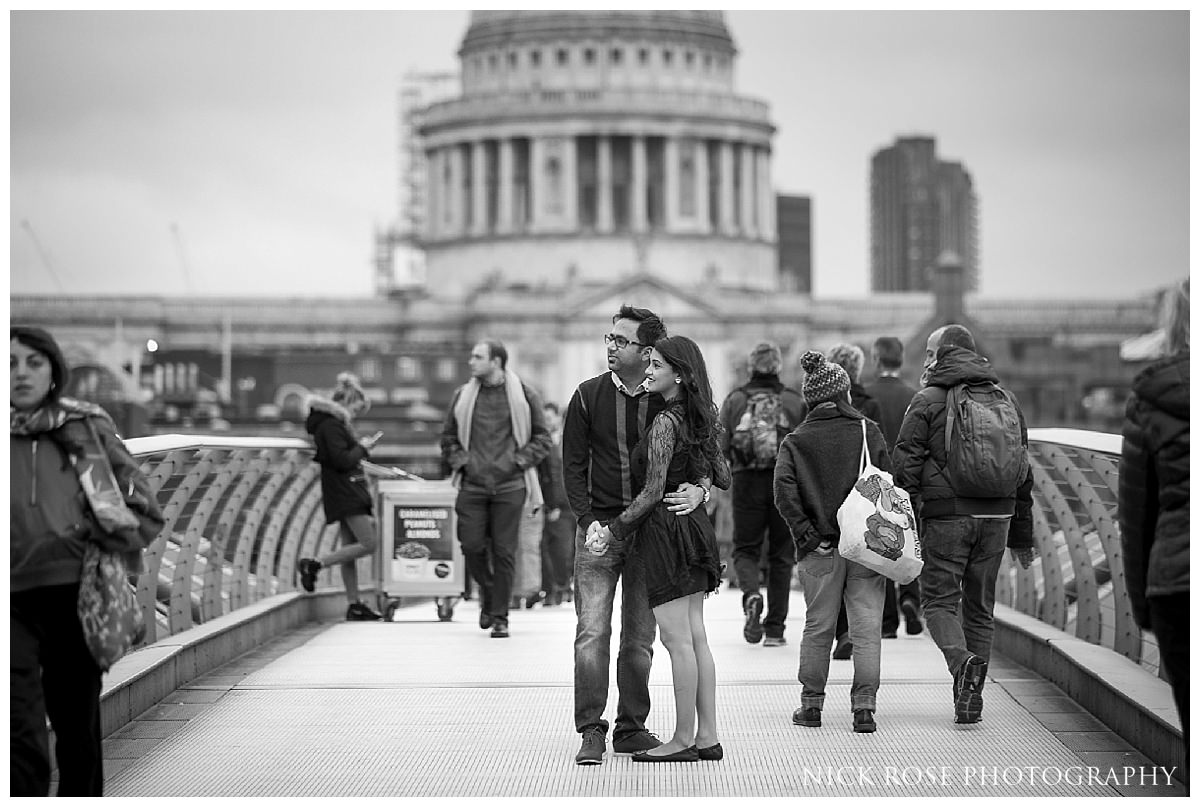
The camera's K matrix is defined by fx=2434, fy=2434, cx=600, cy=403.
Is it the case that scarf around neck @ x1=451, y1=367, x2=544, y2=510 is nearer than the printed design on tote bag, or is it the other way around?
the printed design on tote bag

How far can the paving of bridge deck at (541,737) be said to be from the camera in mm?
10086

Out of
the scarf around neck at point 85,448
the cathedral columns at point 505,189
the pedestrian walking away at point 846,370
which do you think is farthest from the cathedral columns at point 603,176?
the scarf around neck at point 85,448

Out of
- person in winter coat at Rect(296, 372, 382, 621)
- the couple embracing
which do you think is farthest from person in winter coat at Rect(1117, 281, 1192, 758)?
person in winter coat at Rect(296, 372, 382, 621)

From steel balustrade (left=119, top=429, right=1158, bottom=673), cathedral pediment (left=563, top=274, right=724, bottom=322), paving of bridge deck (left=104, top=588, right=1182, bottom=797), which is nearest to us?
paving of bridge deck (left=104, top=588, right=1182, bottom=797)

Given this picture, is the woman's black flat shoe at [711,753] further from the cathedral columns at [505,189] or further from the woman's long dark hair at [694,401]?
the cathedral columns at [505,189]

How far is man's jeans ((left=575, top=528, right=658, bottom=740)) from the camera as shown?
10.9 metres

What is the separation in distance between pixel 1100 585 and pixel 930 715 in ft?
8.51

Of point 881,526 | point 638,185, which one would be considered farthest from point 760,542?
point 638,185

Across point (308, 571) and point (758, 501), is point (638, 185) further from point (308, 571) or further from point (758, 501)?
point (758, 501)

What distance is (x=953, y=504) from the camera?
12.0 meters

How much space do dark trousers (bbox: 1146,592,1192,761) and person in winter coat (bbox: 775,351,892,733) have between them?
2.94m

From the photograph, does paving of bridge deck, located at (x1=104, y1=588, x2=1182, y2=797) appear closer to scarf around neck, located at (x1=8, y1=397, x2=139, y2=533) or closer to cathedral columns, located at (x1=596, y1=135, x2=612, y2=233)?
scarf around neck, located at (x1=8, y1=397, x2=139, y2=533)

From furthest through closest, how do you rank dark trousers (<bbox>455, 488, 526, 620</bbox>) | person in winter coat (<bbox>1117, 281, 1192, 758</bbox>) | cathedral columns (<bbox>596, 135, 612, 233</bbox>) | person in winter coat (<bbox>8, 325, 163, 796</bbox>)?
1. cathedral columns (<bbox>596, 135, 612, 233</bbox>)
2. dark trousers (<bbox>455, 488, 526, 620</bbox>)
3. person in winter coat (<bbox>8, 325, 163, 796</bbox>)
4. person in winter coat (<bbox>1117, 281, 1192, 758</bbox>)
